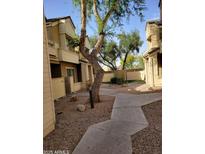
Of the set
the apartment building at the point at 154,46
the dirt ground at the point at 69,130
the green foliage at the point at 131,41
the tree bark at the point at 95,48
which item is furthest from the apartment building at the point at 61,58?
the dirt ground at the point at 69,130

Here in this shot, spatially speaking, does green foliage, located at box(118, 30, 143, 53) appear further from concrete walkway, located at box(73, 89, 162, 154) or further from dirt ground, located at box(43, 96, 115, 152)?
dirt ground, located at box(43, 96, 115, 152)

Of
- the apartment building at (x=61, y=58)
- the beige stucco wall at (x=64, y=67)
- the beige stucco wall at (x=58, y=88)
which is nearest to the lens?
the beige stucco wall at (x=58, y=88)

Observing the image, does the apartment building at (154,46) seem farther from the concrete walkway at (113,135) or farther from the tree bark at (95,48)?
the tree bark at (95,48)

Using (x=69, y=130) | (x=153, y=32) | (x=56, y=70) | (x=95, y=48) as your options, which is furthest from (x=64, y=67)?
(x=153, y=32)

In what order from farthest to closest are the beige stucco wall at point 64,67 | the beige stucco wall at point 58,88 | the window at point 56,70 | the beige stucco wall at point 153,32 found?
the beige stucco wall at point 64,67, the window at point 56,70, the beige stucco wall at point 58,88, the beige stucco wall at point 153,32

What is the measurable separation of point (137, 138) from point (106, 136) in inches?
21.2

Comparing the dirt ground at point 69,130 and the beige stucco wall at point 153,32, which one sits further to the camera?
the beige stucco wall at point 153,32

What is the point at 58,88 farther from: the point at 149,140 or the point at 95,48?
the point at 149,140

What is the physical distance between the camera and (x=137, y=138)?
261 cm

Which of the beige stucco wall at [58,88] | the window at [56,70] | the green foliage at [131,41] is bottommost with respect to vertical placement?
the beige stucco wall at [58,88]

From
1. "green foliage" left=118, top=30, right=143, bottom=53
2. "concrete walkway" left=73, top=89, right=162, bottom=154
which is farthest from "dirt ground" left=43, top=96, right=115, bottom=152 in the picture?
"green foliage" left=118, top=30, right=143, bottom=53
